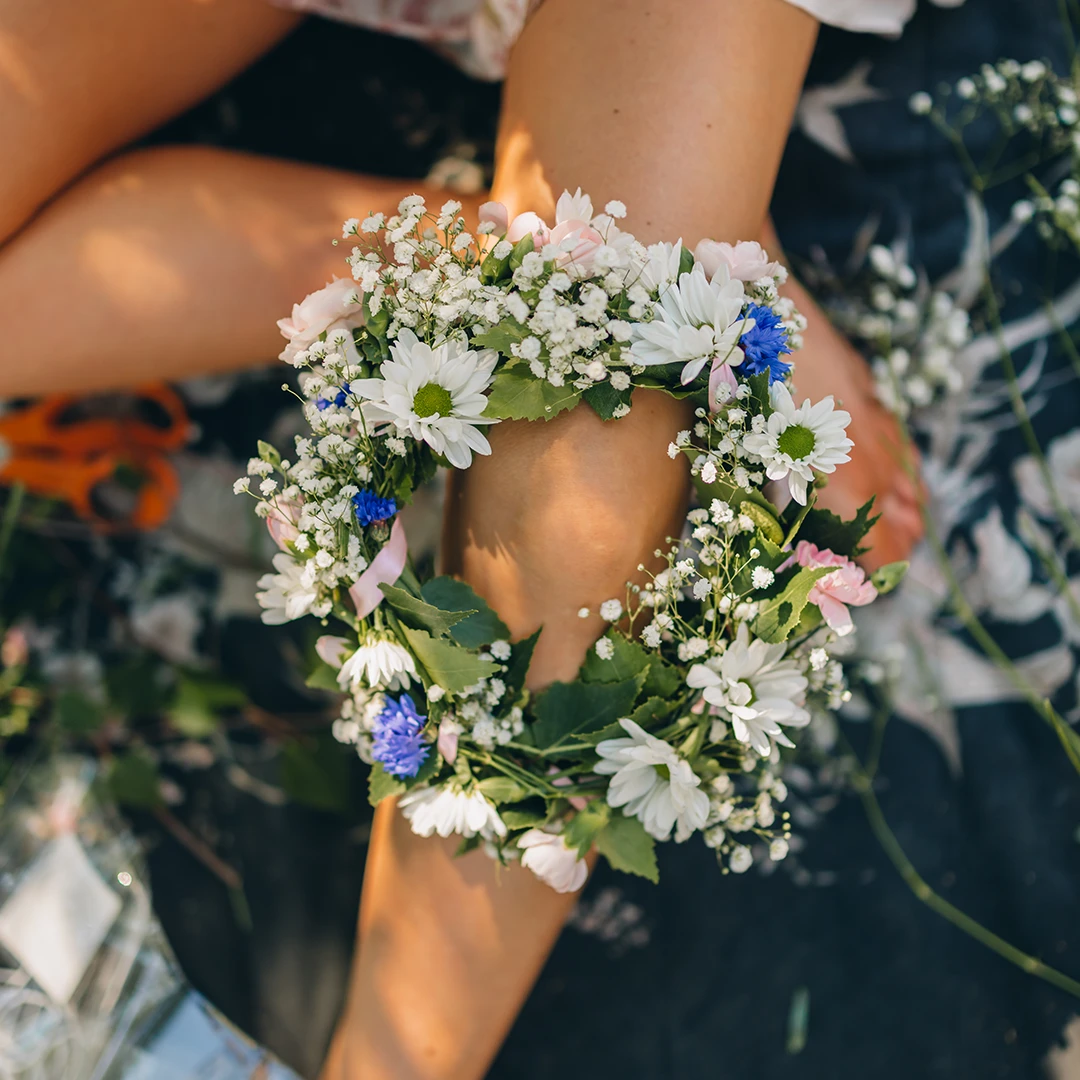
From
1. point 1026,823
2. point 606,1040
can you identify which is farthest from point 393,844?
point 1026,823

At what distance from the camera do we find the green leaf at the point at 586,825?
2.18ft

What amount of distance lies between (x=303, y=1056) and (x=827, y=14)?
3.96 feet

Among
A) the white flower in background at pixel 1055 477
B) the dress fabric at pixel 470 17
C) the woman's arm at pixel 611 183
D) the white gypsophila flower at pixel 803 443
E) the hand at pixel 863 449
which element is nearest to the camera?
the white gypsophila flower at pixel 803 443

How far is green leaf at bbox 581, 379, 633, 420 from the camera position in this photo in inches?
25.4

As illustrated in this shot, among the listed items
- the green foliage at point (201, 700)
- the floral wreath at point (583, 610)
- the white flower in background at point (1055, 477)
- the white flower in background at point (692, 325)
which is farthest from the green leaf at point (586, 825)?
the white flower in background at point (1055, 477)

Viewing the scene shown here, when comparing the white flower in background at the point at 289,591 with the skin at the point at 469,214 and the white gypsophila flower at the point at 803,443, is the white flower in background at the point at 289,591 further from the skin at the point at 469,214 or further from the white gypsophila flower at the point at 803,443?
the white gypsophila flower at the point at 803,443

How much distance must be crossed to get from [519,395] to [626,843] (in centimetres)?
34

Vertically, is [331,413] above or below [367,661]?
above

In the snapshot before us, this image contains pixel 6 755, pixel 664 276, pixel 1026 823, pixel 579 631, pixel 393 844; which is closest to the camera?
pixel 664 276

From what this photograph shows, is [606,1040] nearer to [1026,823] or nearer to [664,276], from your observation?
[1026,823]

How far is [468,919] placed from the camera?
0.81 m

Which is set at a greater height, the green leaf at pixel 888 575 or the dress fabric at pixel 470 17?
the dress fabric at pixel 470 17

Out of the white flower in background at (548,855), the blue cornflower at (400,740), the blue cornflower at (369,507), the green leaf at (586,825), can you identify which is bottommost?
the white flower in background at (548,855)

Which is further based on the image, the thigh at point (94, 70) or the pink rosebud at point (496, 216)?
the thigh at point (94, 70)
